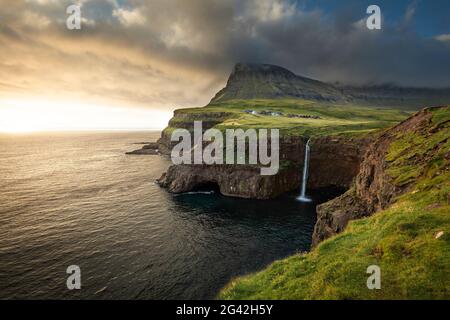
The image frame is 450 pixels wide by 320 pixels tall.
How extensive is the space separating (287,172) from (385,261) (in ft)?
202

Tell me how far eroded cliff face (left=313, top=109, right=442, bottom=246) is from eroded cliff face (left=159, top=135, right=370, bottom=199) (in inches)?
1107

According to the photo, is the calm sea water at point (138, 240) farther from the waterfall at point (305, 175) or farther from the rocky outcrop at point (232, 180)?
the rocky outcrop at point (232, 180)

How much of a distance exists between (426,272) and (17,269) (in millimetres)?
45417

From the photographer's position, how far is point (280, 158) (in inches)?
3113

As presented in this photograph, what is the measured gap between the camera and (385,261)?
48.9ft

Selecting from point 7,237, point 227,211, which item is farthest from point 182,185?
point 7,237

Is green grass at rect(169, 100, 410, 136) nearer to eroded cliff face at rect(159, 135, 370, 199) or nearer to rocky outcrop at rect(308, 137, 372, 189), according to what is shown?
rocky outcrop at rect(308, 137, 372, 189)

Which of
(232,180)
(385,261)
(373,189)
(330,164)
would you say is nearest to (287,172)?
(330,164)

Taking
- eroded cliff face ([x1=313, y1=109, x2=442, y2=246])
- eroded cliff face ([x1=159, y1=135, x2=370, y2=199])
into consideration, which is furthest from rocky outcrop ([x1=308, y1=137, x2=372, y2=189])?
eroded cliff face ([x1=313, y1=109, x2=442, y2=246])

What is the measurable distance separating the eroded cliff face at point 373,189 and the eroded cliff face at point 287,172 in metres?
28.1

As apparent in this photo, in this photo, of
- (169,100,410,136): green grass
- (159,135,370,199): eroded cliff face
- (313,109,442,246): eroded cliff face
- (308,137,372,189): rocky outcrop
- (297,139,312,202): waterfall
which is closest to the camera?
(313,109,442,246): eroded cliff face

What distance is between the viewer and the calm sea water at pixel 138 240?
32.0 meters

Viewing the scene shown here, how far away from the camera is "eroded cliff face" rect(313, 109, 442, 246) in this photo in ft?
100
